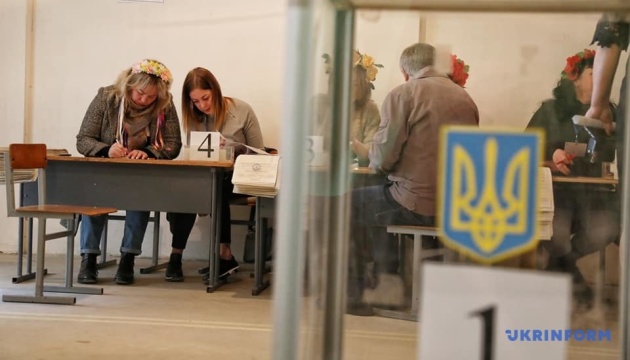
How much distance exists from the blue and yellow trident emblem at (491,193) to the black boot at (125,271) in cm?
348

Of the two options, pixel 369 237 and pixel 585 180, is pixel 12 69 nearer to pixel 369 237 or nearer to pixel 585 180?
pixel 369 237

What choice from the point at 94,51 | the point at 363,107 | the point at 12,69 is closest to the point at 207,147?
the point at 94,51

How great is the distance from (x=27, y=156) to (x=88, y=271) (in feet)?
2.49

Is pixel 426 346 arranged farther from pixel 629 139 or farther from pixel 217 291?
pixel 217 291

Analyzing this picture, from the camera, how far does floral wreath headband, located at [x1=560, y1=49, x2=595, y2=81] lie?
0.84 metres

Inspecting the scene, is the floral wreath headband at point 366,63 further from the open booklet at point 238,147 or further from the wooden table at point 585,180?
the open booklet at point 238,147

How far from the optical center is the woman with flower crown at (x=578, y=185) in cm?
82

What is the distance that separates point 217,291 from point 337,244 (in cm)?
310

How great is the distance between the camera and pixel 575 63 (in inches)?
33.1

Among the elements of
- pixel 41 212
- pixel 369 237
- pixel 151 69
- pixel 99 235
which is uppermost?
pixel 151 69

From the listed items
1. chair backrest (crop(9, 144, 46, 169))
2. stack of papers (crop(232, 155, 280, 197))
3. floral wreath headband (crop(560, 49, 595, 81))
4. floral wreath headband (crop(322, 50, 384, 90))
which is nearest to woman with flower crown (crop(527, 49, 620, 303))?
floral wreath headband (crop(560, 49, 595, 81))

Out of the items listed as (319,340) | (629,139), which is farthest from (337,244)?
(629,139)

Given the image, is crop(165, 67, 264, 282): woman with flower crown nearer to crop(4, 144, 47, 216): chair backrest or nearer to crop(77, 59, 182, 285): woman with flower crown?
crop(77, 59, 182, 285): woman with flower crown

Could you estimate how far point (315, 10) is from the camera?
2.60 ft
